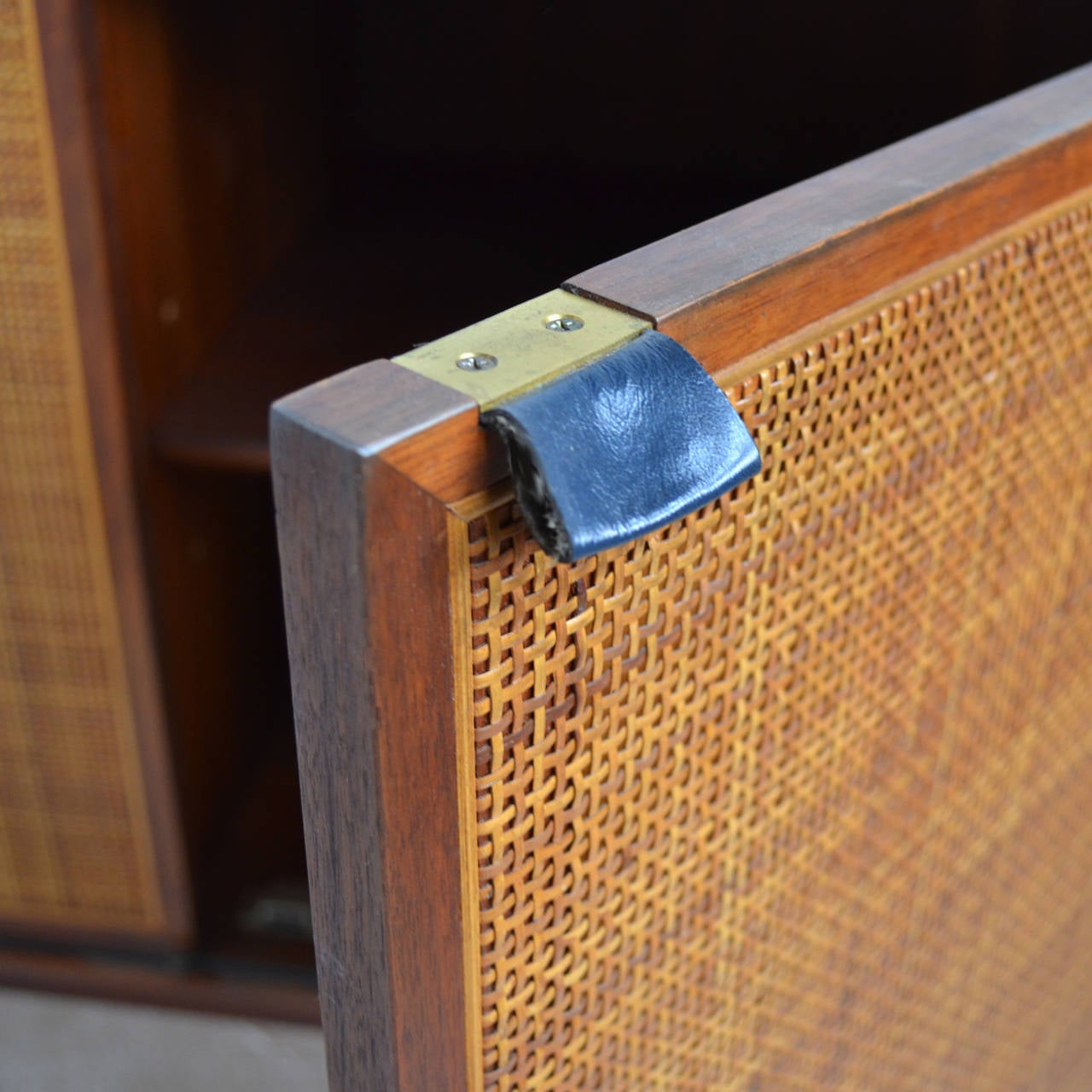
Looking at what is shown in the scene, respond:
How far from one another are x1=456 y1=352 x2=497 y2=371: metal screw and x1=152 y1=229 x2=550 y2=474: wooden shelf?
Answer: 0.40 meters

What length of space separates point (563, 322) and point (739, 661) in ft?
0.47

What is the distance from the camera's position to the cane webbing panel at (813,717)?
1.23 feet

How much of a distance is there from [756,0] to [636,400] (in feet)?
1.92

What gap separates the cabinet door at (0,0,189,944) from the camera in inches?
24.2

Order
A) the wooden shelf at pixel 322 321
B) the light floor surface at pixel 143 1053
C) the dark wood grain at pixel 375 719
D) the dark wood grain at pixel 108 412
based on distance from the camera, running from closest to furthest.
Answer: the dark wood grain at pixel 375 719 < the dark wood grain at pixel 108 412 < the wooden shelf at pixel 322 321 < the light floor surface at pixel 143 1053

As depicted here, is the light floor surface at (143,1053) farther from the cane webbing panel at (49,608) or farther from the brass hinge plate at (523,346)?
the brass hinge plate at (523,346)

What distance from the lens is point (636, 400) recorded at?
12.5 inches

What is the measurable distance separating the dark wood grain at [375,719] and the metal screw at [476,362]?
0.01 m

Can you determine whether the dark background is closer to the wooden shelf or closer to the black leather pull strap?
the wooden shelf

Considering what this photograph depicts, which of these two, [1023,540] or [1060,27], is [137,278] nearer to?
[1023,540]

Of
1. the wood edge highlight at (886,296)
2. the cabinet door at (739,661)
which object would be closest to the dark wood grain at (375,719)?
the cabinet door at (739,661)

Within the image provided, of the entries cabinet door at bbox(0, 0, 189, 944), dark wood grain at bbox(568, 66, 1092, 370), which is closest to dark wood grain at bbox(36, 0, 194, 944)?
cabinet door at bbox(0, 0, 189, 944)

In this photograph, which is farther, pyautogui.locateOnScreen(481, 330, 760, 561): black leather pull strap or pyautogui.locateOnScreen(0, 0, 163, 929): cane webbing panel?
pyautogui.locateOnScreen(0, 0, 163, 929): cane webbing panel

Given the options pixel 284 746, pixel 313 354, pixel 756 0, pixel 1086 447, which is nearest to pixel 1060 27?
pixel 756 0
